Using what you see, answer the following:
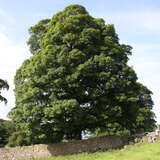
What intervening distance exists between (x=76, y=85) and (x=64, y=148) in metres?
6.46

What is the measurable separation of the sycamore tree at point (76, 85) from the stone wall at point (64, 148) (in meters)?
1.05

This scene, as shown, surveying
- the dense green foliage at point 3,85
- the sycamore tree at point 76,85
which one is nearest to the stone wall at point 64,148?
the sycamore tree at point 76,85

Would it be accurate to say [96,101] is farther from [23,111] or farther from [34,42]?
[34,42]

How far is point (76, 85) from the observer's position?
22094 millimetres

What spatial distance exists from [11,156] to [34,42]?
41.4 feet

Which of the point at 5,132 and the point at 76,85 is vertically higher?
the point at 76,85

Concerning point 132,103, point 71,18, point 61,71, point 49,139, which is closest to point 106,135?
point 132,103

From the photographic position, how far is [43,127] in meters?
21.9

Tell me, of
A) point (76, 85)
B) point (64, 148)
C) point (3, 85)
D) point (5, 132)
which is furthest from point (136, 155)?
point (5, 132)

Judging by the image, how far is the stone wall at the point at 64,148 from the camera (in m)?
23.7

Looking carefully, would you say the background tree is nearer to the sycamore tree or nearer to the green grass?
the sycamore tree

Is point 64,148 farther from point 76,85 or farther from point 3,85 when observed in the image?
point 3,85

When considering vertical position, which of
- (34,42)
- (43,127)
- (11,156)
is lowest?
(11,156)

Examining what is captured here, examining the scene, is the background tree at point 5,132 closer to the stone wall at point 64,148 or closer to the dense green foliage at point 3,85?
the stone wall at point 64,148
